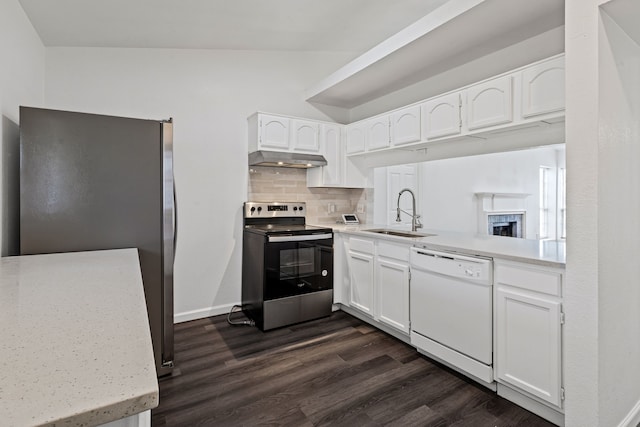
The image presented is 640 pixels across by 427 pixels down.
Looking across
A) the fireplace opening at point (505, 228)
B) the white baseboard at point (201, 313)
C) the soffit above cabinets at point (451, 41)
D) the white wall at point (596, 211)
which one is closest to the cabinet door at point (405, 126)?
the soffit above cabinets at point (451, 41)

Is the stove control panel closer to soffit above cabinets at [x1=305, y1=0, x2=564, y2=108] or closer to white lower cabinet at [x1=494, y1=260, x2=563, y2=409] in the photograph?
soffit above cabinets at [x1=305, y1=0, x2=564, y2=108]

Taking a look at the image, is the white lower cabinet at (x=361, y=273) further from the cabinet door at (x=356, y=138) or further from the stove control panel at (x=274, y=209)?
the cabinet door at (x=356, y=138)

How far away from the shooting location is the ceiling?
2.33 m

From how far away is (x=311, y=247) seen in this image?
3.35m

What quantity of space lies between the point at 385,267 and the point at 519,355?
3.97 feet

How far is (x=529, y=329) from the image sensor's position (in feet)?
6.16

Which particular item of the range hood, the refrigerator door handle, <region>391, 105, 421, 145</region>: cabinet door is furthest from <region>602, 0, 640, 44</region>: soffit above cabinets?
the range hood

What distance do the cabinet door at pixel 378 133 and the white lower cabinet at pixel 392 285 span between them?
1.06 metres

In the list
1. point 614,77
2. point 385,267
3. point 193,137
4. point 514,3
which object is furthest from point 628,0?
point 193,137

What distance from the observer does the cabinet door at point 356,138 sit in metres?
3.69

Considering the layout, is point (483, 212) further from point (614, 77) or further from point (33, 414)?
point (33, 414)

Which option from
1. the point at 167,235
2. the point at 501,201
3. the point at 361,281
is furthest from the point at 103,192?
the point at 501,201

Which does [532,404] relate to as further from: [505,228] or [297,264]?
[505,228]

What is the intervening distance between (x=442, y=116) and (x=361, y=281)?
1659mm
